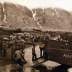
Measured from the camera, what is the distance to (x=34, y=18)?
1.31 metres

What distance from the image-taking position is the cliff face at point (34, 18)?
1287mm

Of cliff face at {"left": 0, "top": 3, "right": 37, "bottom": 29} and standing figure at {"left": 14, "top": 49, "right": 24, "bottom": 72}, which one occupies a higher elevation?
cliff face at {"left": 0, "top": 3, "right": 37, "bottom": 29}

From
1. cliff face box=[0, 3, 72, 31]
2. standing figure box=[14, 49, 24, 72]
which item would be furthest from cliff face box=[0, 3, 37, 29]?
standing figure box=[14, 49, 24, 72]

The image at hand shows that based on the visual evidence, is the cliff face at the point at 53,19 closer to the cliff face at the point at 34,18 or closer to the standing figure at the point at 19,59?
the cliff face at the point at 34,18

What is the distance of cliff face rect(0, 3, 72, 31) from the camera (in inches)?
50.7

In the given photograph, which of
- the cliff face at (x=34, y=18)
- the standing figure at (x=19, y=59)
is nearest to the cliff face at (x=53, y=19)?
the cliff face at (x=34, y=18)

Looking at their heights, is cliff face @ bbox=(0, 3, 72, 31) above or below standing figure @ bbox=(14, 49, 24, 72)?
above

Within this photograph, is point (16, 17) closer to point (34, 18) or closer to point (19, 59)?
point (34, 18)

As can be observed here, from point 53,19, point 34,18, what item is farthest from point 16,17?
point 53,19

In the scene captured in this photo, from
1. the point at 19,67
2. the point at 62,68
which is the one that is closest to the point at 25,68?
the point at 19,67

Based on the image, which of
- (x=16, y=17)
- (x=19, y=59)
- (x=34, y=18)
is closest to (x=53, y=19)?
(x=34, y=18)

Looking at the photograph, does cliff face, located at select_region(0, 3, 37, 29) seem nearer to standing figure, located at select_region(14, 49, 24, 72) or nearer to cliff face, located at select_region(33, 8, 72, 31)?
cliff face, located at select_region(33, 8, 72, 31)

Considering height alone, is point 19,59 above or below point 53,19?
below

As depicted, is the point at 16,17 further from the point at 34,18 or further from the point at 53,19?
the point at 53,19
